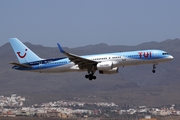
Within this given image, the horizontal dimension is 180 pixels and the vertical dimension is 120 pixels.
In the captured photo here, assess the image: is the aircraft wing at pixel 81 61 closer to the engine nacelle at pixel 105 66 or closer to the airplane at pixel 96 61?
the airplane at pixel 96 61

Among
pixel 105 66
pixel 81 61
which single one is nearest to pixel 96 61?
pixel 105 66

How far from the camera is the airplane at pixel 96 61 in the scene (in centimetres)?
8212

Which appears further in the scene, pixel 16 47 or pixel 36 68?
pixel 16 47

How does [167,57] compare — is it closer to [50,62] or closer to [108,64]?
[108,64]

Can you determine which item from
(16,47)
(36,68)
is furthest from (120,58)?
(16,47)

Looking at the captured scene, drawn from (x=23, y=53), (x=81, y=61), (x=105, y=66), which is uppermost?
(x=23, y=53)

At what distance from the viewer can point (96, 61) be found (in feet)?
275

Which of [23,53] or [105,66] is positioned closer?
[105,66]

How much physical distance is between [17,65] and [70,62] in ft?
29.5

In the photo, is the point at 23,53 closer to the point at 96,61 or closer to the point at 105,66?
the point at 96,61

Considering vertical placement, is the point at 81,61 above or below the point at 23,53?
below

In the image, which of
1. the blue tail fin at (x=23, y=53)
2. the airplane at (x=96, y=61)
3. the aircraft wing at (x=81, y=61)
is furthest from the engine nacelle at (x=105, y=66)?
the blue tail fin at (x=23, y=53)

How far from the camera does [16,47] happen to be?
3642 inches

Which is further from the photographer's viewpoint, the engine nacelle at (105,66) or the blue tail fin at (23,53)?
the blue tail fin at (23,53)
